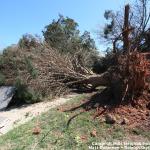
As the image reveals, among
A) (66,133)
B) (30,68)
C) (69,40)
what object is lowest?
(66,133)

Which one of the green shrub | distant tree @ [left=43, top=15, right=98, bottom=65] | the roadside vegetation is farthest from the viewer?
distant tree @ [left=43, top=15, right=98, bottom=65]

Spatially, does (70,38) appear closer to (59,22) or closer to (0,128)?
(59,22)

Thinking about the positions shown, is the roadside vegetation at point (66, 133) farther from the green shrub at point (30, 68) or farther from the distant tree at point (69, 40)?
the distant tree at point (69, 40)

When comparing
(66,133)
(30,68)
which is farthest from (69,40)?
(66,133)

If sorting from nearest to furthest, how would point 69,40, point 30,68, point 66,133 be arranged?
point 66,133 → point 30,68 → point 69,40

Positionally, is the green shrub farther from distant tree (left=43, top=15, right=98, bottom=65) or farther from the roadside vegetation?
the roadside vegetation

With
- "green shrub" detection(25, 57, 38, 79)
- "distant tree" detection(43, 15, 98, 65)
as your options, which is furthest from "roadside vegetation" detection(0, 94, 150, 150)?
"distant tree" detection(43, 15, 98, 65)

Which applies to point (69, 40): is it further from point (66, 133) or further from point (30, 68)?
point (66, 133)

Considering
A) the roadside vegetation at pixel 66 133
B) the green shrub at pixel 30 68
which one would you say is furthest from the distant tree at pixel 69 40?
the roadside vegetation at pixel 66 133

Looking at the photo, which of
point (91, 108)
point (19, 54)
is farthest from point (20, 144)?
point (19, 54)

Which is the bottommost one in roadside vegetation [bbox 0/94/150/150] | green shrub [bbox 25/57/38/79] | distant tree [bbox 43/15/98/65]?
roadside vegetation [bbox 0/94/150/150]

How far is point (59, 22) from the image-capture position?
16.7 m

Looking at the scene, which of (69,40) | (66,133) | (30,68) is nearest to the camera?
(66,133)

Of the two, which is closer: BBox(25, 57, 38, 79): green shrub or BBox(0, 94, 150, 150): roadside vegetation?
BBox(0, 94, 150, 150): roadside vegetation
